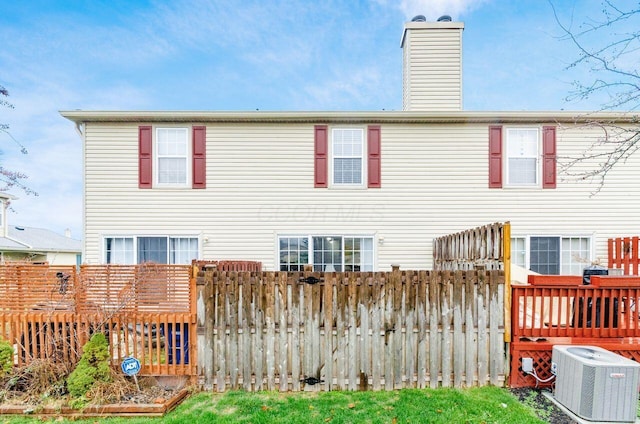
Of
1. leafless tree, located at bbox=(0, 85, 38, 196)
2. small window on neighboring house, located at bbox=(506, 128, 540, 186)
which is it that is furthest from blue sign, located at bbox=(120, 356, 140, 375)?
small window on neighboring house, located at bbox=(506, 128, 540, 186)

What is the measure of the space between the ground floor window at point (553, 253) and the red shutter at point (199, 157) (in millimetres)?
8093

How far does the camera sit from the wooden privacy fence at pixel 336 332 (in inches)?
164

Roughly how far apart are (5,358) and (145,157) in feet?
17.0

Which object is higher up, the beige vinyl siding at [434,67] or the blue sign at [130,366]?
the beige vinyl siding at [434,67]

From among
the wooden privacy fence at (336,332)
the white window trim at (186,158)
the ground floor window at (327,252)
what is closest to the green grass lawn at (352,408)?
the wooden privacy fence at (336,332)

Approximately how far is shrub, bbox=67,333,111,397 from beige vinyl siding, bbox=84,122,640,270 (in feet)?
13.5

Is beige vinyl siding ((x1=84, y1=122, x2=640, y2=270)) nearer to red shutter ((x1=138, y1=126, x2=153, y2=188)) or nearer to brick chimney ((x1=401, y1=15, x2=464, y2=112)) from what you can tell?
red shutter ((x1=138, y1=126, x2=153, y2=188))

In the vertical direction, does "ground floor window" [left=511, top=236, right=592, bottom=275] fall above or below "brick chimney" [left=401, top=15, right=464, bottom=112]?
below

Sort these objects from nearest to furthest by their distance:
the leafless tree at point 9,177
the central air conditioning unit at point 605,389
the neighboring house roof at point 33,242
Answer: the central air conditioning unit at point 605,389, the leafless tree at point 9,177, the neighboring house roof at point 33,242

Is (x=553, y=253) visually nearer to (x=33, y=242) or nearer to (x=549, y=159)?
(x=549, y=159)

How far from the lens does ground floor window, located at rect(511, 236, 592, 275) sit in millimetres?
8070

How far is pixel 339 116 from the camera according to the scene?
26.5 ft

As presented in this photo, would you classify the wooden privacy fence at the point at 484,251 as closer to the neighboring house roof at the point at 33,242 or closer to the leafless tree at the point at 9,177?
the leafless tree at the point at 9,177

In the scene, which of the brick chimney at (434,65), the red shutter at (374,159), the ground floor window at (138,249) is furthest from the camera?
the brick chimney at (434,65)
